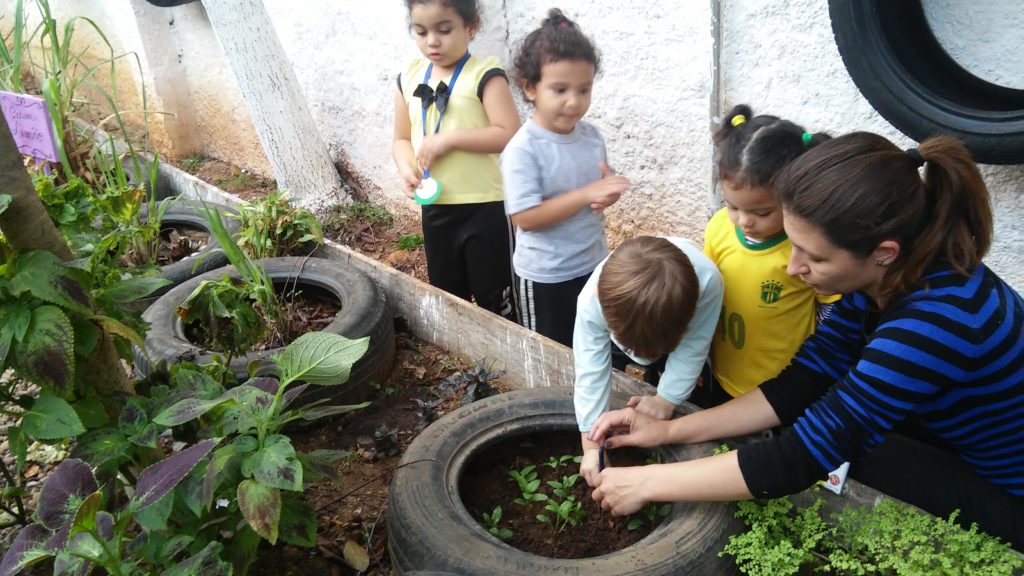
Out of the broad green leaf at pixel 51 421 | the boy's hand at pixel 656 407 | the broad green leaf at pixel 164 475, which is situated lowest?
the boy's hand at pixel 656 407

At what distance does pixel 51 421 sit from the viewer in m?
1.34

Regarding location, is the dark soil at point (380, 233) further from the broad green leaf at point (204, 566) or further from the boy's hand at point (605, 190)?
the broad green leaf at point (204, 566)

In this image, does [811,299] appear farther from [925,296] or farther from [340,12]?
[340,12]

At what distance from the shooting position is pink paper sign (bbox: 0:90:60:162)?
2.38 m

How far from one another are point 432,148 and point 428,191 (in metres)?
0.16

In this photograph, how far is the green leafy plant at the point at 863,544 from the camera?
139cm

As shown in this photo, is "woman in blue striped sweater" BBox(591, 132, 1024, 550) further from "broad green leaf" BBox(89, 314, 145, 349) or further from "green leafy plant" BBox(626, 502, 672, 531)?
"broad green leaf" BBox(89, 314, 145, 349)

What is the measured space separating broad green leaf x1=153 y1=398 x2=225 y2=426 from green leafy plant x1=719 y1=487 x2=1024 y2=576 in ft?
3.56

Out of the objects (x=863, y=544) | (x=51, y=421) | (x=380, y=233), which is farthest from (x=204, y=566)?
(x=380, y=233)

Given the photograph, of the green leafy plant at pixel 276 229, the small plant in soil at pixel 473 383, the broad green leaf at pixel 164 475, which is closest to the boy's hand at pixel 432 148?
the small plant in soil at pixel 473 383

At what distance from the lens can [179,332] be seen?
266 centimetres

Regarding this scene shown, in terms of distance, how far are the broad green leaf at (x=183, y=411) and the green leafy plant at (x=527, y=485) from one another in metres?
0.91

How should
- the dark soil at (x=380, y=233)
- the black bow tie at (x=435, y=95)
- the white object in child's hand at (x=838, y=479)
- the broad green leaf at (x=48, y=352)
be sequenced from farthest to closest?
1. the dark soil at (x=380, y=233)
2. the black bow tie at (x=435, y=95)
3. the white object in child's hand at (x=838, y=479)
4. the broad green leaf at (x=48, y=352)

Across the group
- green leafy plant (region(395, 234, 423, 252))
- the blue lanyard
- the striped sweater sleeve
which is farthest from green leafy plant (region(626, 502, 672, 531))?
green leafy plant (region(395, 234, 423, 252))
